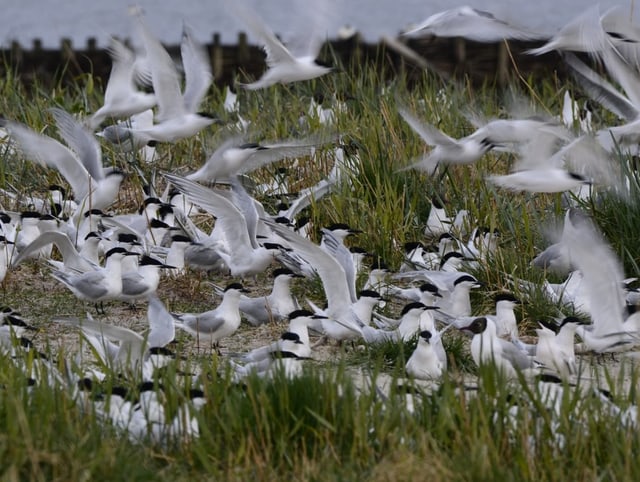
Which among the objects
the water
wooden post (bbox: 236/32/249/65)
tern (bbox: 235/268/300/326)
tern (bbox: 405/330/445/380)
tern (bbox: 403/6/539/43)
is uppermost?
the water

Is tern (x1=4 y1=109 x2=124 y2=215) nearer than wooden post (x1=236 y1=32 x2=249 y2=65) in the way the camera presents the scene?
Yes

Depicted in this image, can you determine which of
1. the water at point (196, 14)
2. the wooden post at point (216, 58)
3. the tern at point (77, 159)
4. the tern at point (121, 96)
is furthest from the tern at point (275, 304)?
the water at point (196, 14)

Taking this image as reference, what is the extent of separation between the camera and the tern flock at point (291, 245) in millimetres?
4840

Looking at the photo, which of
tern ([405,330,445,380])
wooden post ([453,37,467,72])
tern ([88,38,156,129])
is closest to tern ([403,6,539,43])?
tern ([88,38,156,129])

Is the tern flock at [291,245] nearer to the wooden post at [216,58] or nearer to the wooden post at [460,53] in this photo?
the wooden post at [460,53]

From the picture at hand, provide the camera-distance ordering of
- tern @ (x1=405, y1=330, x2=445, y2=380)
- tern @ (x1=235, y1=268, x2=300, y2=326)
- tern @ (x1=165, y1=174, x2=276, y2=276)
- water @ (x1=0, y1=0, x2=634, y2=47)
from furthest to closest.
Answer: water @ (x1=0, y1=0, x2=634, y2=47), tern @ (x1=165, y1=174, x2=276, y2=276), tern @ (x1=235, y1=268, x2=300, y2=326), tern @ (x1=405, y1=330, x2=445, y2=380)

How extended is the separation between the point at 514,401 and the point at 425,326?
1448 mm

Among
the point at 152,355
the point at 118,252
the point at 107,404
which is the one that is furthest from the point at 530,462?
the point at 118,252

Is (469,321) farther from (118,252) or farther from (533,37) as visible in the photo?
(533,37)

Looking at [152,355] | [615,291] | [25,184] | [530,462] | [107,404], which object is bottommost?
[530,462]

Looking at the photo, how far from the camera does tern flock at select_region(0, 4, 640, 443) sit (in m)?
4.84

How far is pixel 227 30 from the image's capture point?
25.5m

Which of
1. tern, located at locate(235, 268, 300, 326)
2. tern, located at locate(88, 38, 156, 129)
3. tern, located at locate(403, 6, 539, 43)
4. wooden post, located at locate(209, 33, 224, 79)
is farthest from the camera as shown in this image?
wooden post, located at locate(209, 33, 224, 79)

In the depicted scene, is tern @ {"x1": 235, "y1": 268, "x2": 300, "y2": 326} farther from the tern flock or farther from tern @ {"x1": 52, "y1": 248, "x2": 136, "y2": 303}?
tern @ {"x1": 52, "y1": 248, "x2": 136, "y2": 303}
